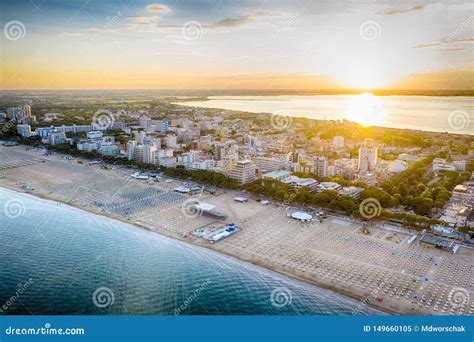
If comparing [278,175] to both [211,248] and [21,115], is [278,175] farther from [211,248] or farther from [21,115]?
[21,115]

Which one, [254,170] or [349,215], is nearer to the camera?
[349,215]

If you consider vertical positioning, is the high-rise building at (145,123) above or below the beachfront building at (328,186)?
above

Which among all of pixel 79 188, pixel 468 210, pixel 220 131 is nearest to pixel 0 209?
pixel 79 188

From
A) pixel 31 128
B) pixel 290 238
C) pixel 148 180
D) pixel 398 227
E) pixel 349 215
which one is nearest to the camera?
pixel 290 238

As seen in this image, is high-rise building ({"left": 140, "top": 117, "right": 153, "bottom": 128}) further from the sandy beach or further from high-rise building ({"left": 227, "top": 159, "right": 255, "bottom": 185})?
high-rise building ({"left": 227, "top": 159, "right": 255, "bottom": 185})

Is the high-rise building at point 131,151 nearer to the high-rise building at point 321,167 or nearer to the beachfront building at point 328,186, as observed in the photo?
the high-rise building at point 321,167

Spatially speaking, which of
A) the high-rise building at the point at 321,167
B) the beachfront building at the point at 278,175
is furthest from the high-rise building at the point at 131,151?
the high-rise building at the point at 321,167

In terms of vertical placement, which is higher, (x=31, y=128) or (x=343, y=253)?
(x=31, y=128)

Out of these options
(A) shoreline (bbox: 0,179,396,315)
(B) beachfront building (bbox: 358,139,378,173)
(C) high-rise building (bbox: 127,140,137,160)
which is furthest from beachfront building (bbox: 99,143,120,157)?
(B) beachfront building (bbox: 358,139,378,173)

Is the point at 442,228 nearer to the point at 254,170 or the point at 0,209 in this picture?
the point at 254,170
